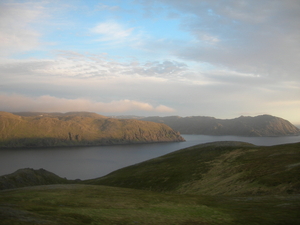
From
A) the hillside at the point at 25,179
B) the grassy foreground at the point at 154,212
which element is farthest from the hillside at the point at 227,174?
the hillside at the point at 25,179

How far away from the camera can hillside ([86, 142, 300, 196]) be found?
122 feet

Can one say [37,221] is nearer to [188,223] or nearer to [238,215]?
[188,223]

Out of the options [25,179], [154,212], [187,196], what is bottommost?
[25,179]

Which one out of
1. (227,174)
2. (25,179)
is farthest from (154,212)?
(25,179)

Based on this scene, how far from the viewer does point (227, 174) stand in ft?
166

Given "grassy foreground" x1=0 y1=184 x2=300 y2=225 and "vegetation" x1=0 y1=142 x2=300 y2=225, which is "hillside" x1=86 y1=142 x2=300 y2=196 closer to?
"vegetation" x1=0 y1=142 x2=300 y2=225

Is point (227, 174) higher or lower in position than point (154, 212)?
lower

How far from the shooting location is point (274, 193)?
33406 mm

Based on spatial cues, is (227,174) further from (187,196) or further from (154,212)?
(154,212)

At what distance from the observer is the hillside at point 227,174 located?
122ft

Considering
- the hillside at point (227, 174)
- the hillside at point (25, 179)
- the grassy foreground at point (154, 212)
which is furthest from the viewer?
the hillside at point (25, 179)

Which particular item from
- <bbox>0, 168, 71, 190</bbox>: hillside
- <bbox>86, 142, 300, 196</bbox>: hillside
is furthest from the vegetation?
<bbox>0, 168, 71, 190</bbox>: hillside

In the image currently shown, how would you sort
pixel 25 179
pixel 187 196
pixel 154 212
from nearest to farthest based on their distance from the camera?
1. pixel 154 212
2. pixel 187 196
3. pixel 25 179

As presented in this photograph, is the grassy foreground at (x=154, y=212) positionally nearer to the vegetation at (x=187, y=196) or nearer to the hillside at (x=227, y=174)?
the vegetation at (x=187, y=196)
